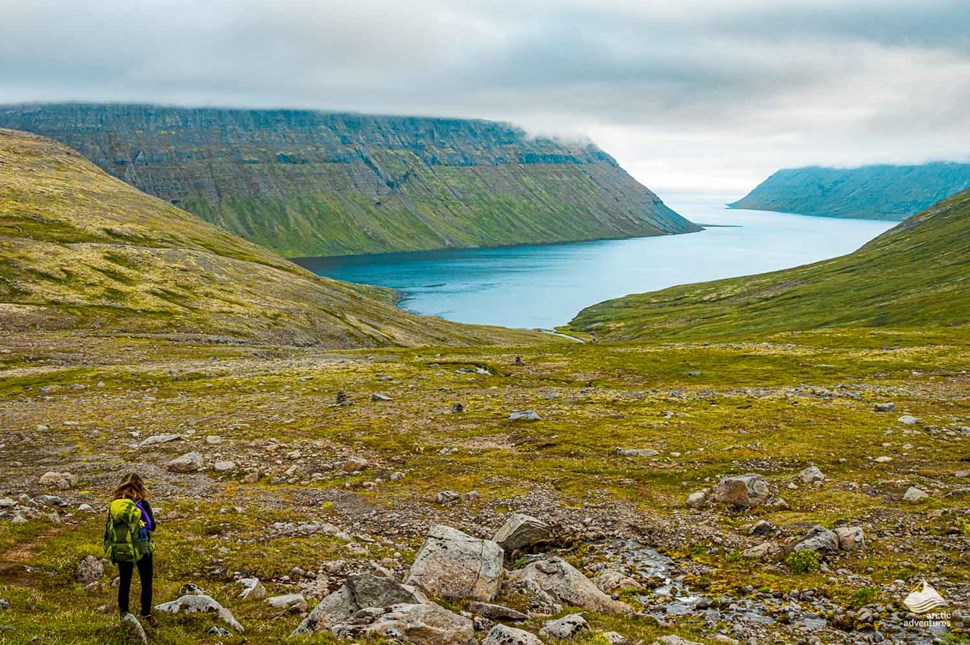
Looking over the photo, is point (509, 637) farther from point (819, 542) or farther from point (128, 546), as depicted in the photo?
point (819, 542)

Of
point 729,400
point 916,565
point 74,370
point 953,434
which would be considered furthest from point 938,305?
point 74,370

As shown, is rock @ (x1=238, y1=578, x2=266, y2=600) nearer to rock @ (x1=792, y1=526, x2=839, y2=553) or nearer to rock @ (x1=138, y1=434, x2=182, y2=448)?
rock @ (x1=792, y1=526, x2=839, y2=553)

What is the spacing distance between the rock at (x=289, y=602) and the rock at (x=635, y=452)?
24.6 meters

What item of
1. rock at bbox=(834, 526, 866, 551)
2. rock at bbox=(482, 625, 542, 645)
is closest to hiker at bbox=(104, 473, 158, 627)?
rock at bbox=(482, 625, 542, 645)

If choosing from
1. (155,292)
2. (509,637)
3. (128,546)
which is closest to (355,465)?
(128,546)

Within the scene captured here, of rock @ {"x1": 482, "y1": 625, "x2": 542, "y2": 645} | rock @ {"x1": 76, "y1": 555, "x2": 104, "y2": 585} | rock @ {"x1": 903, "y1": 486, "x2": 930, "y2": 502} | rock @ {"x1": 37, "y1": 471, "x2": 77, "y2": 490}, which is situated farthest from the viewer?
rock @ {"x1": 37, "y1": 471, "x2": 77, "y2": 490}

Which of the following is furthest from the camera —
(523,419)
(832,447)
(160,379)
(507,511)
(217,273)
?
(217,273)

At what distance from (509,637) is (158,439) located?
33.6 m

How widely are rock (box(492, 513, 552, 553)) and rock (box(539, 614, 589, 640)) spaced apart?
23.7 feet

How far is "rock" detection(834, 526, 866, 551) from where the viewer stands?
74.6 feet

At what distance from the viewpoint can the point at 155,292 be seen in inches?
5630

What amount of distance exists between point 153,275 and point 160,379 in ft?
310

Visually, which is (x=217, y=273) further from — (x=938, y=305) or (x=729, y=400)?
(x=938, y=305)

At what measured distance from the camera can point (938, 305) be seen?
153 metres
